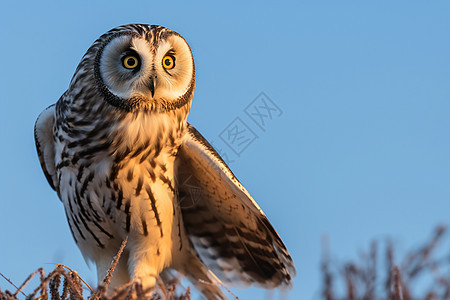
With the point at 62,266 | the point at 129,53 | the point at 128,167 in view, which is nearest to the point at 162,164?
the point at 128,167

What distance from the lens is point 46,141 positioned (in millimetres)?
4785

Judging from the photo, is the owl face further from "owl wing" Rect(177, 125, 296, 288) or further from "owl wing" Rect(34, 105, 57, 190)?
"owl wing" Rect(34, 105, 57, 190)

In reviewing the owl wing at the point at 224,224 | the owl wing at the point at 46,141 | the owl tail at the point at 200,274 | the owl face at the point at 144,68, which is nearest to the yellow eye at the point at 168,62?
the owl face at the point at 144,68

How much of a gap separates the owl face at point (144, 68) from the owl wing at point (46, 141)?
0.88 metres

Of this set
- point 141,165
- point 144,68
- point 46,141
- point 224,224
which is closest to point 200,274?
point 224,224

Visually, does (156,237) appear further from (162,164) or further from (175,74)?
(175,74)

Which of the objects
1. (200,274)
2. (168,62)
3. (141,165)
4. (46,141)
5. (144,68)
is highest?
(168,62)

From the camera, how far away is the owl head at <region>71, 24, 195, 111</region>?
12.5ft

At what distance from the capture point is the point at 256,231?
4516 mm

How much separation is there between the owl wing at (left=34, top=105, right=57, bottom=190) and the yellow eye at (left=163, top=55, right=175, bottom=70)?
124cm

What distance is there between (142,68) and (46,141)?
57.1 inches

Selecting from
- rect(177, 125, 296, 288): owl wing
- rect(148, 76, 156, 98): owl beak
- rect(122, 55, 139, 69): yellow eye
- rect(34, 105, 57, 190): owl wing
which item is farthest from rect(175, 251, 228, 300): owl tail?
rect(122, 55, 139, 69): yellow eye

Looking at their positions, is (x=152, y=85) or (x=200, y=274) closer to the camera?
(x=152, y=85)

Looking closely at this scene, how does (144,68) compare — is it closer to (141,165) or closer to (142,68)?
(142,68)
